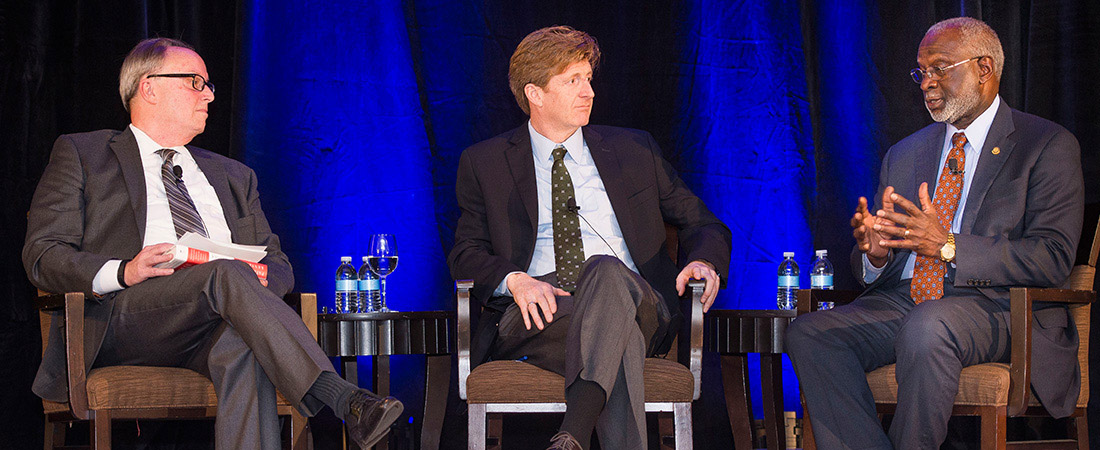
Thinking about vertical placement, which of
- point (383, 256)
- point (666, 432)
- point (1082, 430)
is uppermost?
point (383, 256)

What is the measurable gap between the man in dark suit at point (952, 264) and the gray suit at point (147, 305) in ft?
4.90

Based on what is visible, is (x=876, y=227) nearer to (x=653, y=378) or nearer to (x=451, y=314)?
(x=653, y=378)

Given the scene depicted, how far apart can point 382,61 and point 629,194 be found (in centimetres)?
152

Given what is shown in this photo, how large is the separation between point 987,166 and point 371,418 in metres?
1.96

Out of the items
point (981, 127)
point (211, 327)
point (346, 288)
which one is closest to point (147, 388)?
point (211, 327)

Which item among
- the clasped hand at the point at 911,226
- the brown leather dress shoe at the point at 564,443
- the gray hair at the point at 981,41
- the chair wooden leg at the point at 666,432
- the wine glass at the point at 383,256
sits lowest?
the chair wooden leg at the point at 666,432

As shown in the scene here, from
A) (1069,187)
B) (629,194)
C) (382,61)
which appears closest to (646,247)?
(629,194)

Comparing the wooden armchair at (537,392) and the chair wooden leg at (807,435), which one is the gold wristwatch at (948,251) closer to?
the chair wooden leg at (807,435)

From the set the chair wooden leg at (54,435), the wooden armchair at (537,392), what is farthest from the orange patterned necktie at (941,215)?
the chair wooden leg at (54,435)

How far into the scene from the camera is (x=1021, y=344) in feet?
8.57

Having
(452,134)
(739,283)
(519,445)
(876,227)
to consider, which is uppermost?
(452,134)

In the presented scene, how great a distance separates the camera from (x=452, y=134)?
4211 mm

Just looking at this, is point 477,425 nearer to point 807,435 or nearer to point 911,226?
point 807,435

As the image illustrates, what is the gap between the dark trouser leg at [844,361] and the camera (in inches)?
107
